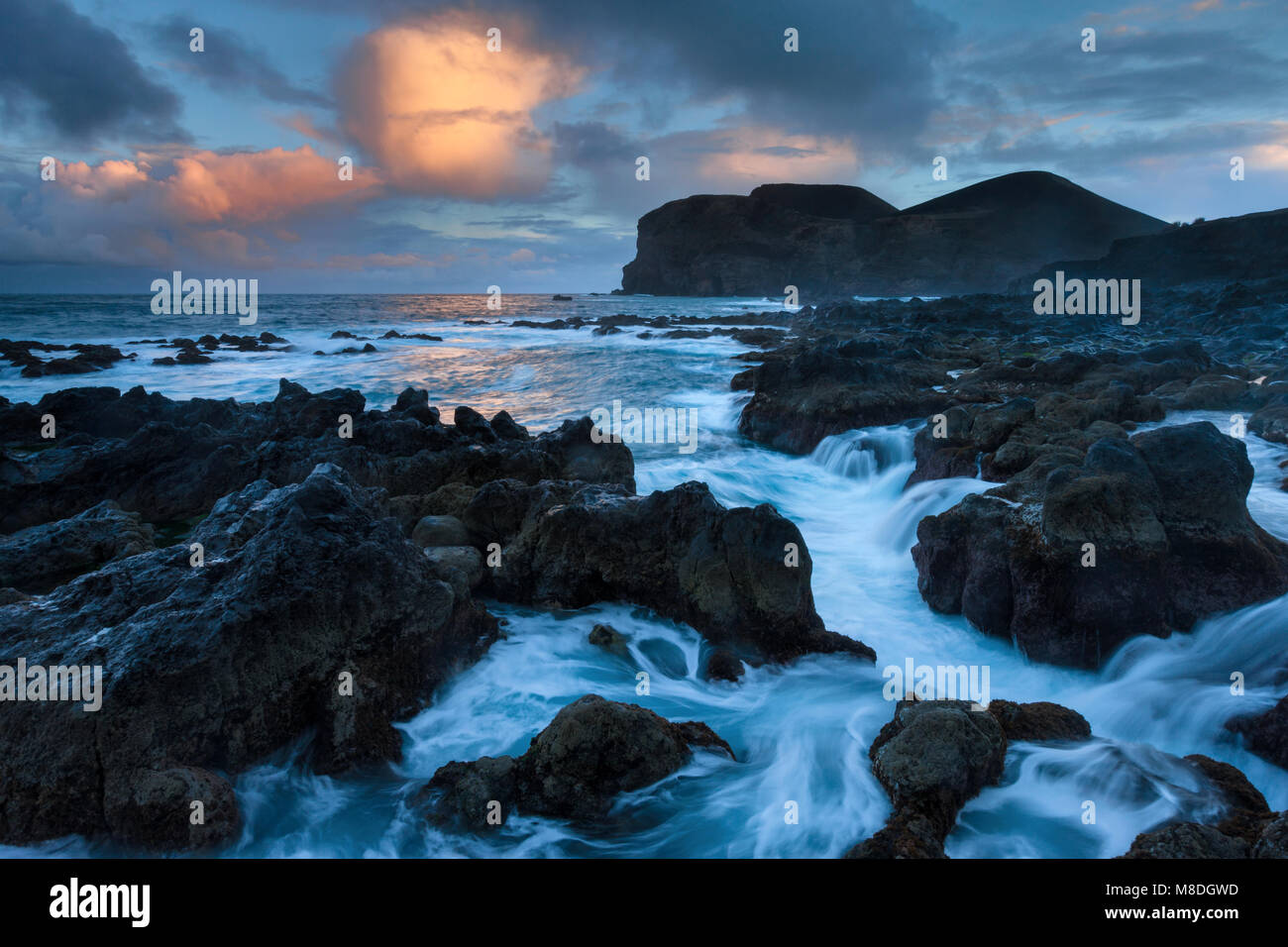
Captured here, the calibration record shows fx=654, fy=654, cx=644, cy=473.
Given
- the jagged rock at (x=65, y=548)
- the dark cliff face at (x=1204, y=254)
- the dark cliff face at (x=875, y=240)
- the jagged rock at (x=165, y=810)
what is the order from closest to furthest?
1. the jagged rock at (x=165, y=810)
2. the jagged rock at (x=65, y=548)
3. the dark cliff face at (x=1204, y=254)
4. the dark cliff face at (x=875, y=240)

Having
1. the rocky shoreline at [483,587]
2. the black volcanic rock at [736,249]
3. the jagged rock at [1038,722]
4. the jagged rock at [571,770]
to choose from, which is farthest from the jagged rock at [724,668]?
the black volcanic rock at [736,249]

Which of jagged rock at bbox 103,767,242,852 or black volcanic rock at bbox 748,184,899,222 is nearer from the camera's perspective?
jagged rock at bbox 103,767,242,852

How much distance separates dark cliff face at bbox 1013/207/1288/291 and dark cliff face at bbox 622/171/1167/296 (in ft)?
123

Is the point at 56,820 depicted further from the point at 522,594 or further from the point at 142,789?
the point at 522,594

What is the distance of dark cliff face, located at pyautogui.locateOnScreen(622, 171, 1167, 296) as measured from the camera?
374ft

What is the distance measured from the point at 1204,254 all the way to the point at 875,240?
57.5 metres

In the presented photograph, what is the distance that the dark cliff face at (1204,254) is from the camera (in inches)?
2435

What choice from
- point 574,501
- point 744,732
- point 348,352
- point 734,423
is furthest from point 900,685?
point 348,352

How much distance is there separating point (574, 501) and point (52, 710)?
4.80 m

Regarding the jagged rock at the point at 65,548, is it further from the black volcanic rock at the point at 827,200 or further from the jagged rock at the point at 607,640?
the black volcanic rock at the point at 827,200

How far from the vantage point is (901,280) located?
373 ft

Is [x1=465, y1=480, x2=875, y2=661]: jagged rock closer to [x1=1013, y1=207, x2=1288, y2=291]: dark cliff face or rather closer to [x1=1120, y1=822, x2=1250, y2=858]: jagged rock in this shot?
[x1=1120, y1=822, x2=1250, y2=858]: jagged rock

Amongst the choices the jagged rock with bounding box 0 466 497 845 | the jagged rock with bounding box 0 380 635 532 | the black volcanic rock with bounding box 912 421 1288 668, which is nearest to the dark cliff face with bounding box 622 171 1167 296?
the jagged rock with bounding box 0 380 635 532

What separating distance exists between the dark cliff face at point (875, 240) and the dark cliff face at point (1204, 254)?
37.3 metres
